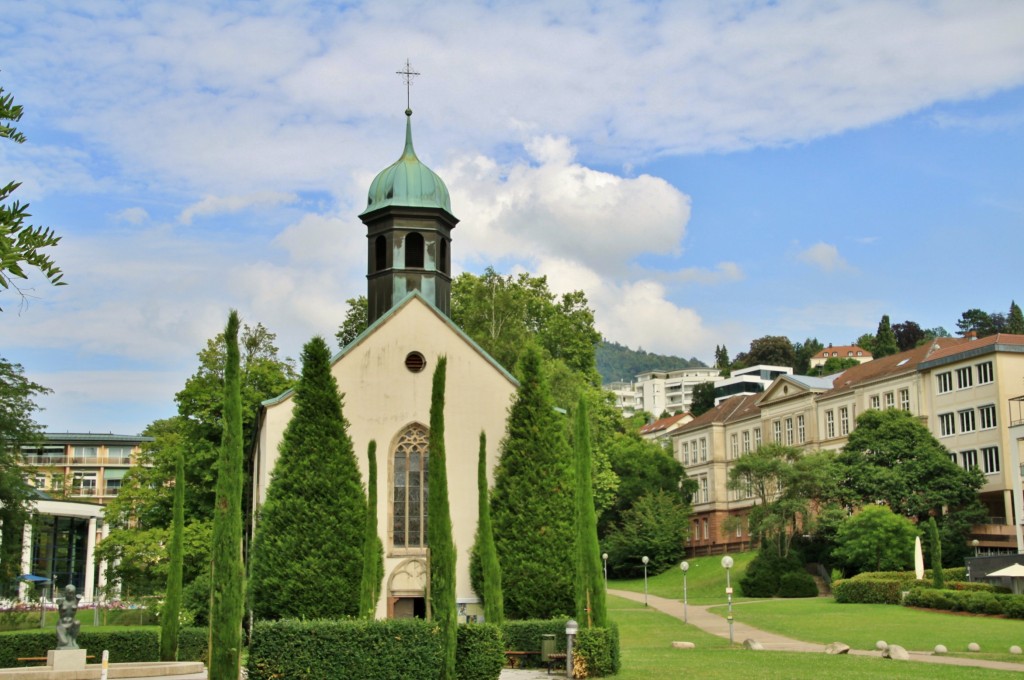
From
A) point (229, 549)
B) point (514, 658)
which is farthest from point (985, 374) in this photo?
point (229, 549)

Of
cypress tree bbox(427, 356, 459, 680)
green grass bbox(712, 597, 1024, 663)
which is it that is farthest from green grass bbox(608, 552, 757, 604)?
cypress tree bbox(427, 356, 459, 680)

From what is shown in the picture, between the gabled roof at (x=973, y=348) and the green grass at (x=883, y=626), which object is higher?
the gabled roof at (x=973, y=348)

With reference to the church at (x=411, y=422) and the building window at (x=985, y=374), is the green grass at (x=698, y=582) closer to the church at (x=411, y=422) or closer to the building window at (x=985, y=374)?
the building window at (x=985, y=374)

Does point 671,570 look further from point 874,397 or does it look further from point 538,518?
point 538,518

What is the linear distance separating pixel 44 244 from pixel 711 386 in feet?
449

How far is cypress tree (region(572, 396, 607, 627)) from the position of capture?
27453 mm

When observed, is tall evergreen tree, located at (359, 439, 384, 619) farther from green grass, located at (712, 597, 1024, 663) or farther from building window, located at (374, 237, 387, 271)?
green grass, located at (712, 597, 1024, 663)

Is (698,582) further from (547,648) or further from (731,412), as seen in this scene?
(547,648)

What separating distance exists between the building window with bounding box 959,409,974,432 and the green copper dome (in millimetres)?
38107

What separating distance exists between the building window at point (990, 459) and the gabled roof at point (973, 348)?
559 cm

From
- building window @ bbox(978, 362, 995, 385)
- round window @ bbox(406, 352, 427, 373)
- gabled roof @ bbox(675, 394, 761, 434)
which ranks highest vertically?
gabled roof @ bbox(675, 394, 761, 434)

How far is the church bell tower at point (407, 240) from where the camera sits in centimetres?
4191

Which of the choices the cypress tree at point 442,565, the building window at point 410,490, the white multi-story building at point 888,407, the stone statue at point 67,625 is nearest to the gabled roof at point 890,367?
the white multi-story building at point 888,407

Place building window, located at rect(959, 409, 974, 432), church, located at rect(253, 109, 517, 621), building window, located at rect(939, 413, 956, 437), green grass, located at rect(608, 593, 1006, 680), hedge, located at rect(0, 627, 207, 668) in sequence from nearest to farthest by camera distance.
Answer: green grass, located at rect(608, 593, 1006, 680) → hedge, located at rect(0, 627, 207, 668) → church, located at rect(253, 109, 517, 621) → building window, located at rect(959, 409, 974, 432) → building window, located at rect(939, 413, 956, 437)
